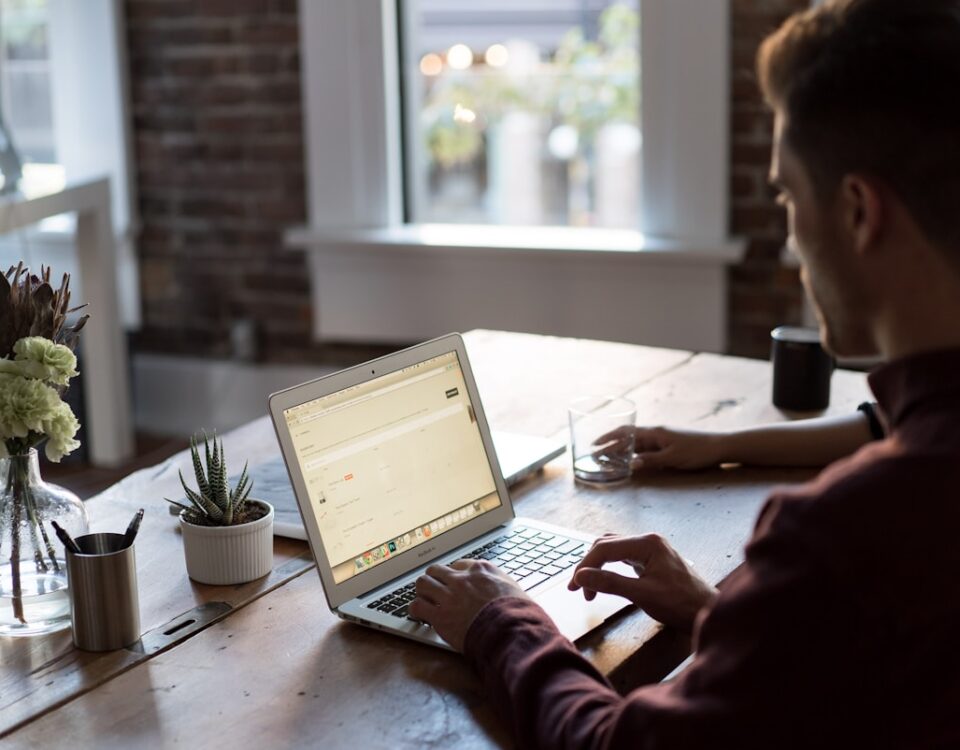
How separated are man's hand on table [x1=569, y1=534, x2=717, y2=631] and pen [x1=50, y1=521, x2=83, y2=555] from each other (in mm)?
545

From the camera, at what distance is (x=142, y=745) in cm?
118

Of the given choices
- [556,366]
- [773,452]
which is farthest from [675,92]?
[773,452]

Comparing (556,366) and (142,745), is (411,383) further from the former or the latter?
(556,366)

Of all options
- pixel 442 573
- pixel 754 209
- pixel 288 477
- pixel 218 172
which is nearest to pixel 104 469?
pixel 218 172

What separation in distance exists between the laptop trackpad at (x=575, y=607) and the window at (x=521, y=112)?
239 cm

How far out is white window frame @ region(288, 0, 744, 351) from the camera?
343cm

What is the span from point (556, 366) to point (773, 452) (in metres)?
0.62

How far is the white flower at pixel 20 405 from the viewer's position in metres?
1.36

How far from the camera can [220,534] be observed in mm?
1513

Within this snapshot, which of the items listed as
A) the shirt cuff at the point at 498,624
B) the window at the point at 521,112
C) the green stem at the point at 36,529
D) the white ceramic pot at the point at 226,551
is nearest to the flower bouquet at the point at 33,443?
the green stem at the point at 36,529

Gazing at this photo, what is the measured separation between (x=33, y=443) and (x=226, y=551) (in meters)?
0.26

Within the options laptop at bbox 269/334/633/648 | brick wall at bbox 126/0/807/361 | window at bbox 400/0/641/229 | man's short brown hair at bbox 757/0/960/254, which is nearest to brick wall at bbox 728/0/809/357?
window at bbox 400/0/641/229

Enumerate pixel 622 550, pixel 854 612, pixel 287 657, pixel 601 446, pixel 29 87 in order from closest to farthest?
pixel 854 612
pixel 287 657
pixel 622 550
pixel 601 446
pixel 29 87

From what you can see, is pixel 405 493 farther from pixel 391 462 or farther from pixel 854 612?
pixel 854 612
